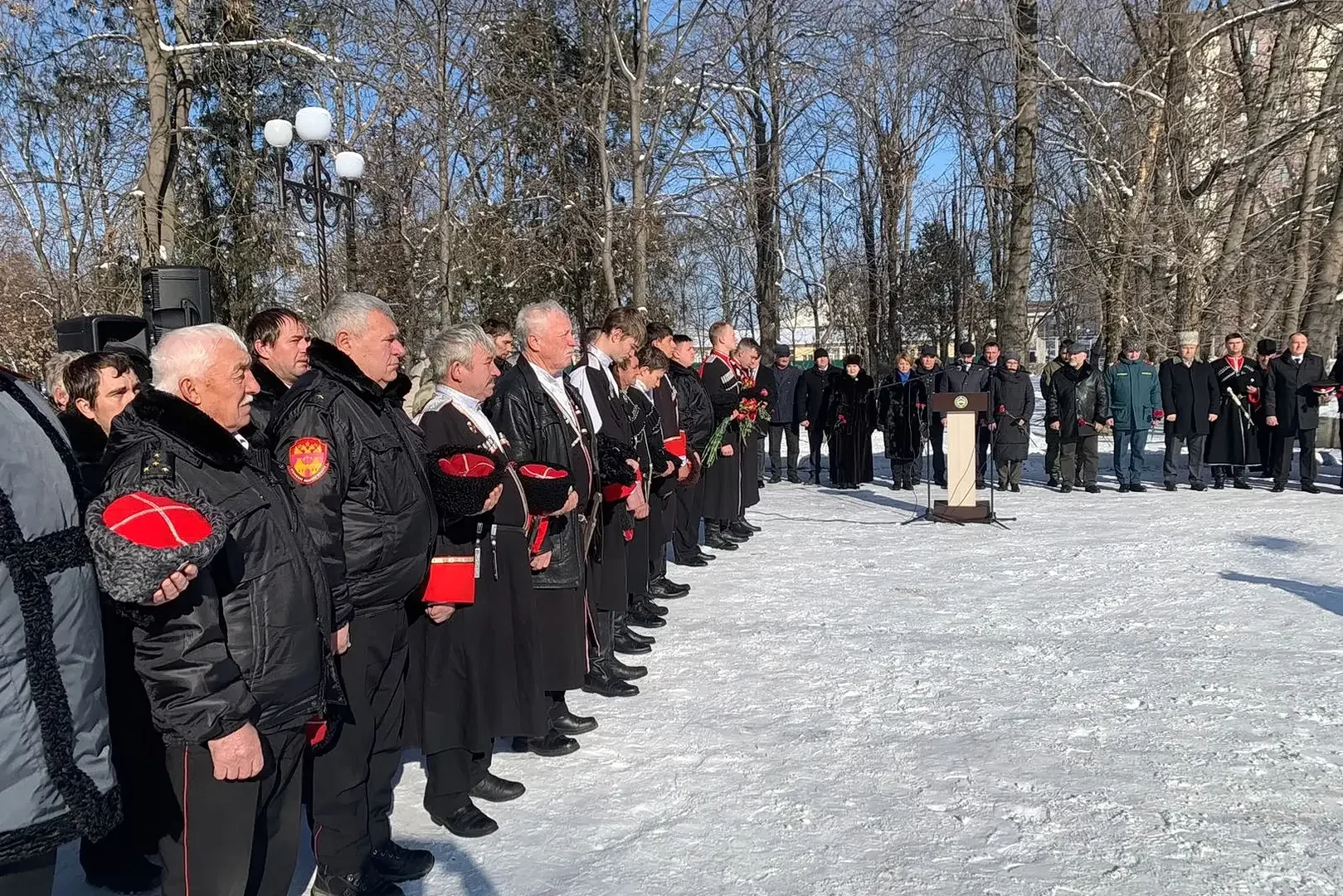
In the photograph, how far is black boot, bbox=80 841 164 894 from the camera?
3514 millimetres

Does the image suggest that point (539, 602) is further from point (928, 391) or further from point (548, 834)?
point (928, 391)

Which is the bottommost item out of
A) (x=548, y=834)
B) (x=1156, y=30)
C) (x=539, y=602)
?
(x=548, y=834)

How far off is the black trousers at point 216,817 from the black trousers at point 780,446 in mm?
12496

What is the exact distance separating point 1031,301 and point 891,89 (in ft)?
32.5

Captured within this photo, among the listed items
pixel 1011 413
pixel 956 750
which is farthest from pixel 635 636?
pixel 1011 413

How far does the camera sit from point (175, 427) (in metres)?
2.41

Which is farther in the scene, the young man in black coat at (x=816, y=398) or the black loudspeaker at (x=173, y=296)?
the young man in black coat at (x=816, y=398)

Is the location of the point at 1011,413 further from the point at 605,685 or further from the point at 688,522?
the point at 605,685

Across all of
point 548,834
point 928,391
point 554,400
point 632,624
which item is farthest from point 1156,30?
point 548,834

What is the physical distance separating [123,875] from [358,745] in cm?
110

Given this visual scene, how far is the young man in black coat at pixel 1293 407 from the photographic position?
1249 centimetres

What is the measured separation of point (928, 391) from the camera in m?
12.9

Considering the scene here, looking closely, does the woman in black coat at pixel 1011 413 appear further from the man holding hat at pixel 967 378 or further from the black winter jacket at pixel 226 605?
the black winter jacket at pixel 226 605

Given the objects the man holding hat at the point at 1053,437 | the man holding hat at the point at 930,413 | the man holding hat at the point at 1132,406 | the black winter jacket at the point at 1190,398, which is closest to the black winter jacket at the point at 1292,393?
the black winter jacket at the point at 1190,398
